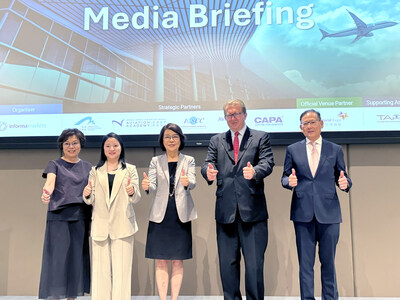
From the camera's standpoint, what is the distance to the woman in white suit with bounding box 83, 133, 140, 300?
2346 millimetres

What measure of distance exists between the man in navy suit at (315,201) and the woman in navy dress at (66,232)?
1547mm

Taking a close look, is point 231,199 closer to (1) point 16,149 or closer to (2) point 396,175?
(2) point 396,175

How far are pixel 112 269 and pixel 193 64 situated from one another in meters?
1.93

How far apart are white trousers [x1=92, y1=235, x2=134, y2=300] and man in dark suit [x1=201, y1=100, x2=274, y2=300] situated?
0.67 meters

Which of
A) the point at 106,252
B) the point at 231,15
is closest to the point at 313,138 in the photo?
the point at 231,15

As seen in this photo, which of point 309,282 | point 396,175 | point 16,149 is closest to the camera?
point 309,282

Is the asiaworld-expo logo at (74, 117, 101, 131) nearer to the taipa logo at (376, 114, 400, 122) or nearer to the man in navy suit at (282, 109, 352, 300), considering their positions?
the man in navy suit at (282, 109, 352, 300)

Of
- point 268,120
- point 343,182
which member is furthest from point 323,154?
point 268,120

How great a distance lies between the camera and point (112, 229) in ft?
7.77

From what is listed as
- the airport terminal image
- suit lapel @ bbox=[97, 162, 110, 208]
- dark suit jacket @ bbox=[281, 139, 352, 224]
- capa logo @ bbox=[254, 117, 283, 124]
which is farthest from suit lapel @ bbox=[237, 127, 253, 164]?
suit lapel @ bbox=[97, 162, 110, 208]

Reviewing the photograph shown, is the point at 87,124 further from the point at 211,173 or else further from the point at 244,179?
the point at 244,179

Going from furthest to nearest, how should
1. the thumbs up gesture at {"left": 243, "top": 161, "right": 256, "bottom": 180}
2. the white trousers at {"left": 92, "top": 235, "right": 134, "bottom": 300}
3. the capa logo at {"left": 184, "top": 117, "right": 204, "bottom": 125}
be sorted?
the capa logo at {"left": 184, "top": 117, "right": 204, "bottom": 125} < the white trousers at {"left": 92, "top": 235, "right": 134, "bottom": 300} < the thumbs up gesture at {"left": 243, "top": 161, "right": 256, "bottom": 180}

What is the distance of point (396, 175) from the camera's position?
310 centimetres

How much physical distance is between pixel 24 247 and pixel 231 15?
302 centimetres
